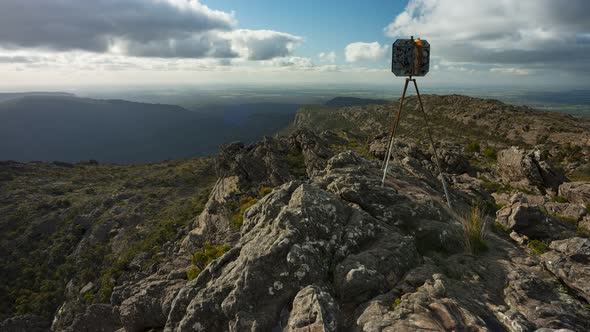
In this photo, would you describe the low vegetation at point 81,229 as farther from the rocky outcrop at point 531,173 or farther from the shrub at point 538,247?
the rocky outcrop at point 531,173

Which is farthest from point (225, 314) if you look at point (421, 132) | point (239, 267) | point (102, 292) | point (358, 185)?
point (421, 132)

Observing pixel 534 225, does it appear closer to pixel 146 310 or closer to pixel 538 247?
pixel 538 247

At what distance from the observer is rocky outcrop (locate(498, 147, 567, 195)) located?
91.4 ft

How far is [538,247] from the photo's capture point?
11562 millimetres

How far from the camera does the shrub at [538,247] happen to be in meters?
11.3

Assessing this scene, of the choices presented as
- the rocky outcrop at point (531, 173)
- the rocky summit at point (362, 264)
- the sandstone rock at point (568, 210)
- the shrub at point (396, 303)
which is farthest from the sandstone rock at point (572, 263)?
the rocky outcrop at point (531, 173)

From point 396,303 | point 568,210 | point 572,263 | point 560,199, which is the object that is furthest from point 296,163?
point 396,303

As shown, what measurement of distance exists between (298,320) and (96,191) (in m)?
68.4

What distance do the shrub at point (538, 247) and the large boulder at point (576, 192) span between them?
1626 centimetres

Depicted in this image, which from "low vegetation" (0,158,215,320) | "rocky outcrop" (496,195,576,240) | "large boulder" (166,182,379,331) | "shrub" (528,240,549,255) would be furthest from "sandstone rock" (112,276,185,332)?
"low vegetation" (0,158,215,320)

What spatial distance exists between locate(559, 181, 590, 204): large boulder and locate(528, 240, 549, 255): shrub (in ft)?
53.3

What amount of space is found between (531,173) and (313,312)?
105 feet

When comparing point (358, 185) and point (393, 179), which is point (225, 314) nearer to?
point (358, 185)

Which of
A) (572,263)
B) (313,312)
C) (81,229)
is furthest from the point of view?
(81,229)
